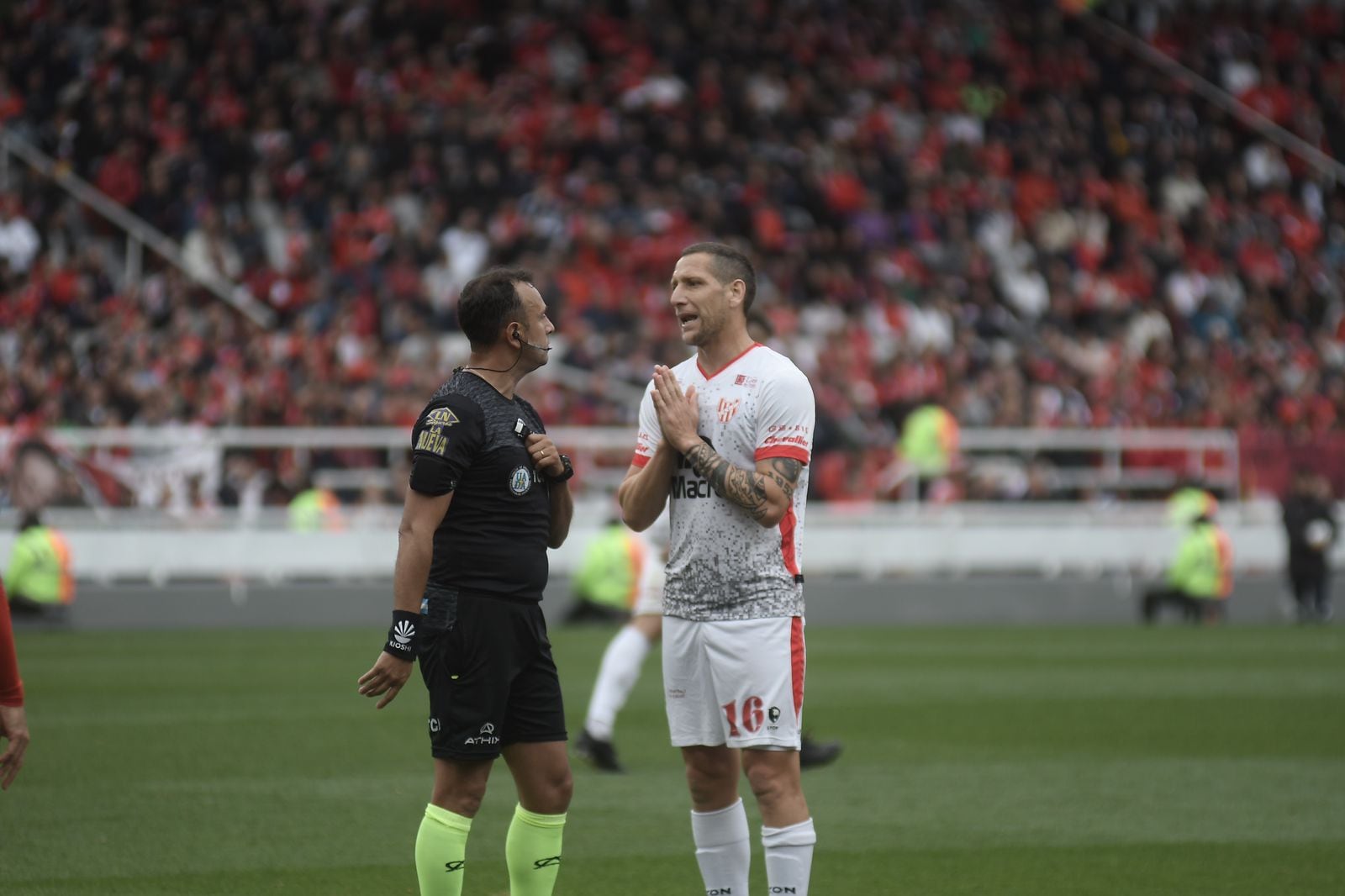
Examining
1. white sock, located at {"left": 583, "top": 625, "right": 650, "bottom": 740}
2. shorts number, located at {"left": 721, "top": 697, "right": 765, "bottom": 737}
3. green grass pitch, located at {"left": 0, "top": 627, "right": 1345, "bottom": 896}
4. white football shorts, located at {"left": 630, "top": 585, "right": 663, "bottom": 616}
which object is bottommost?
green grass pitch, located at {"left": 0, "top": 627, "right": 1345, "bottom": 896}

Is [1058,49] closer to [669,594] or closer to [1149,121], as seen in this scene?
[1149,121]

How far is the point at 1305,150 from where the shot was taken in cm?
3353

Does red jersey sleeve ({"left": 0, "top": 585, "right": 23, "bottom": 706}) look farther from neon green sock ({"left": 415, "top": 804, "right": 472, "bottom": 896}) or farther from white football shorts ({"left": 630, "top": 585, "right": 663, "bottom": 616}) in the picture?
white football shorts ({"left": 630, "top": 585, "right": 663, "bottom": 616})

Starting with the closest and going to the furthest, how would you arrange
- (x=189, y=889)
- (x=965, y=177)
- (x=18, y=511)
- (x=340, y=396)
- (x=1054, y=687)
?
(x=189, y=889) < (x=1054, y=687) < (x=18, y=511) < (x=340, y=396) < (x=965, y=177)

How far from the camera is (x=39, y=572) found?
19.4 meters

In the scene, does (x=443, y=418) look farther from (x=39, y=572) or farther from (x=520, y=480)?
(x=39, y=572)

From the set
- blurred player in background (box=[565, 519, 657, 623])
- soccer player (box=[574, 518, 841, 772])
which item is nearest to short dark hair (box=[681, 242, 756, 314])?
soccer player (box=[574, 518, 841, 772])

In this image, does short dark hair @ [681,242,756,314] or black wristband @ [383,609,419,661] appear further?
short dark hair @ [681,242,756,314]

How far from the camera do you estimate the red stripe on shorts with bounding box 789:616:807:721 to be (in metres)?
5.84

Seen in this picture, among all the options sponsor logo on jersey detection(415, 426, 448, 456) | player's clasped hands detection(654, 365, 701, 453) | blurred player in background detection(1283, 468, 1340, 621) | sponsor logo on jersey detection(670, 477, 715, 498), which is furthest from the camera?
blurred player in background detection(1283, 468, 1340, 621)

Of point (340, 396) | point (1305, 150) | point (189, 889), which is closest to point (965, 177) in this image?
point (1305, 150)

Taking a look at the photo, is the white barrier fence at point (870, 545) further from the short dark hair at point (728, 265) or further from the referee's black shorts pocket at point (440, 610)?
the referee's black shorts pocket at point (440, 610)

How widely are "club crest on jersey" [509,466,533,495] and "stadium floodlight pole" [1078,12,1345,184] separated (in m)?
30.4

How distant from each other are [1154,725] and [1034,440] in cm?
1159
